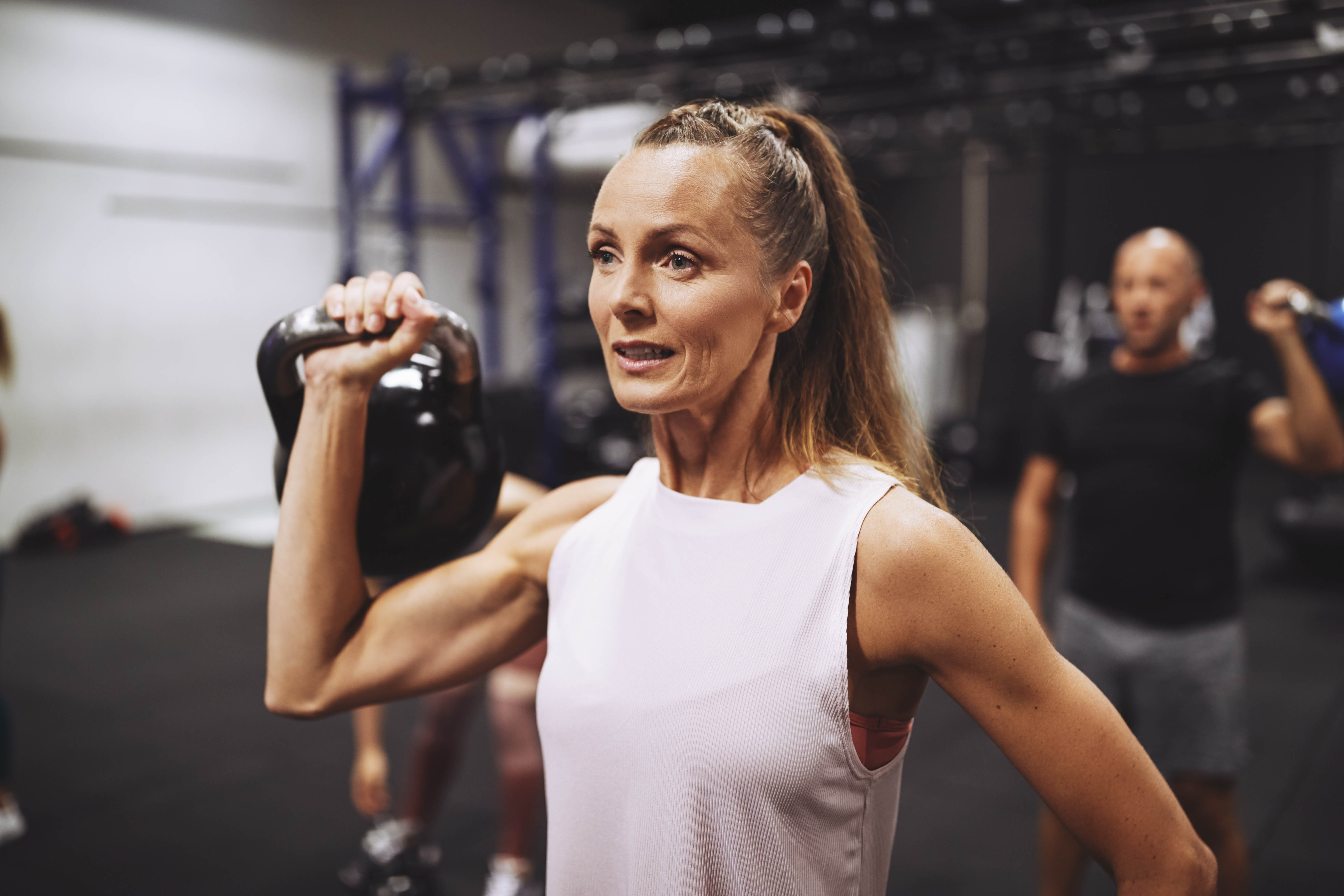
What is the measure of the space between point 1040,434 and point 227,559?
530 centimetres

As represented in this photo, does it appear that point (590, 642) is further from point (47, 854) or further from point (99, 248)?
point (99, 248)

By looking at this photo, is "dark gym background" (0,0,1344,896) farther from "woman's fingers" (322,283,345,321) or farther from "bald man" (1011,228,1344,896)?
"woman's fingers" (322,283,345,321)

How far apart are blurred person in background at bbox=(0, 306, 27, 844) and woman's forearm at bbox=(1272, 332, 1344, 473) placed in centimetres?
312

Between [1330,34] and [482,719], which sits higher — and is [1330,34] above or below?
above

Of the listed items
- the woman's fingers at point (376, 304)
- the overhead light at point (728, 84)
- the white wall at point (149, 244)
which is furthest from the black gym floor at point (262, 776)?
the overhead light at point (728, 84)

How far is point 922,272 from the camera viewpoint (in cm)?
1080

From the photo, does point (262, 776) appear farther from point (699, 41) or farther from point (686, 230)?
point (699, 41)

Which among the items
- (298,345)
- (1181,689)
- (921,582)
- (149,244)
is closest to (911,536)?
(921,582)

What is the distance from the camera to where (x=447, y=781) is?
257cm

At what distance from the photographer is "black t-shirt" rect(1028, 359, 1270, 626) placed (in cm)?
227

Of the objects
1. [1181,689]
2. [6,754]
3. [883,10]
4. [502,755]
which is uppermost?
[883,10]

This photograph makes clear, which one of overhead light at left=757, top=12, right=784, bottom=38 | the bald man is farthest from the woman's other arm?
overhead light at left=757, top=12, right=784, bottom=38

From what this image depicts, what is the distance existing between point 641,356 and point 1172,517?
6.05 feet

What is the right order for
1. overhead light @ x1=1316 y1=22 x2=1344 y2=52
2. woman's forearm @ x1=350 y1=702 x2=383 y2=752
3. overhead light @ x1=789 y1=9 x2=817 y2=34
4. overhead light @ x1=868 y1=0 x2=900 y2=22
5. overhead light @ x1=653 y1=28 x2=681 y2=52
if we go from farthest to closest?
overhead light @ x1=653 y1=28 x2=681 y2=52 → overhead light @ x1=789 y1=9 x2=817 y2=34 → overhead light @ x1=868 y1=0 x2=900 y2=22 → overhead light @ x1=1316 y1=22 x2=1344 y2=52 → woman's forearm @ x1=350 y1=702 x2=383 y2=752
